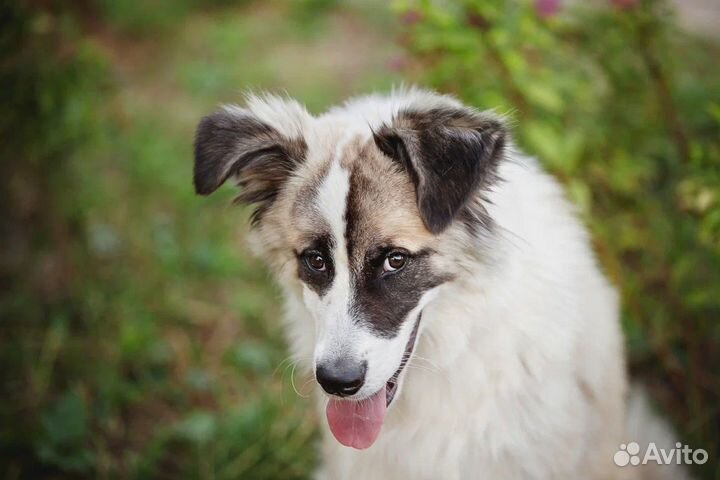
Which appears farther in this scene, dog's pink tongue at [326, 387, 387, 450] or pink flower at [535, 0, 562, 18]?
pink flower at [535, 0, 562, 18]

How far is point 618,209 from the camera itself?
384 centimetres

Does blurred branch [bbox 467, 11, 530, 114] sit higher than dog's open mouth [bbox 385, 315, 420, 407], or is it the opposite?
blurred branch [bbox 467, 11, 530, 114]

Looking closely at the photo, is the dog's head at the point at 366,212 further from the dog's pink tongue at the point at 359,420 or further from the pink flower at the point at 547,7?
the pink flower at the point at 547,7

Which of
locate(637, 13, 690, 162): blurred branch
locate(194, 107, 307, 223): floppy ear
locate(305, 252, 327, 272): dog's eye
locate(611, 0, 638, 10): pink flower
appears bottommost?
locate(305, 252, 327, 272): dog's eye

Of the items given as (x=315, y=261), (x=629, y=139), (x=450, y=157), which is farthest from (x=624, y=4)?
(x=315, y=261)

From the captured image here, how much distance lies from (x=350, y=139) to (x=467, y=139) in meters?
0.49

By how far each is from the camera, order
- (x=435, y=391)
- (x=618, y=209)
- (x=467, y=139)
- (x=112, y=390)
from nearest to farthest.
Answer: (x=467, y=139) < (x=435, y=391) < (x=112, y=390) < (x=618, y=209)

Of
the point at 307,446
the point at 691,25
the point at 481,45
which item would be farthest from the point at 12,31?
the point at 691,25

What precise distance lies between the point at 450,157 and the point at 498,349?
2.42ft

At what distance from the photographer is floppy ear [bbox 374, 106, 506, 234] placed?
1949mm

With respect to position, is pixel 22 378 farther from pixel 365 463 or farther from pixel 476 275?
pixel 476 275

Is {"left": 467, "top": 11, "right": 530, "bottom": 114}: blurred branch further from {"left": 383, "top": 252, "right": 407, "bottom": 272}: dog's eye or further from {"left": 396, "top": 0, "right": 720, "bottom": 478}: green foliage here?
{"left": 383, "top": 252, "right": 407, "bottom": 272}: dog's eye

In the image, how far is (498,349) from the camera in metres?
2.27

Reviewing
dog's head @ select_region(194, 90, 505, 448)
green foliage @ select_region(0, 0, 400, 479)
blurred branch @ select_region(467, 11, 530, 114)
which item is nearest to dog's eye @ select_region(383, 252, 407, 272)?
dog's head @ select_region(194, 90, 505, 448)
